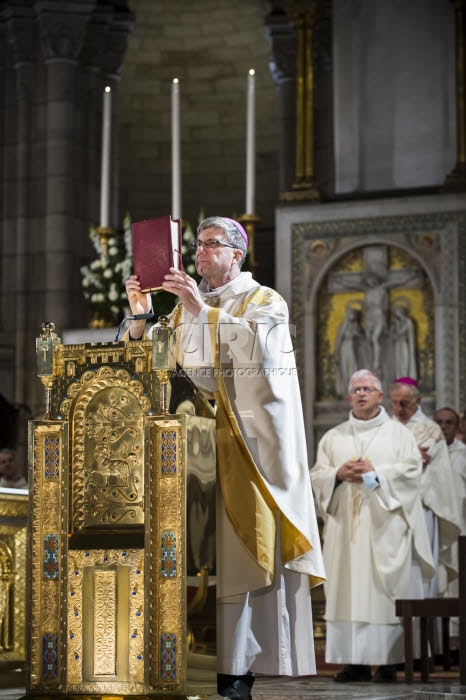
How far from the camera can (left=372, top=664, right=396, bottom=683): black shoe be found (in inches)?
279

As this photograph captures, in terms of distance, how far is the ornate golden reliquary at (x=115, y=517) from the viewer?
4051 mm

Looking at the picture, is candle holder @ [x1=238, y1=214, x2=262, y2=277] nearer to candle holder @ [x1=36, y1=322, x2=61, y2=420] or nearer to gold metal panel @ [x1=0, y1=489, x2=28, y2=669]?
gold metal panel @ [x1=0, y1=489, x2=28, y2=669]

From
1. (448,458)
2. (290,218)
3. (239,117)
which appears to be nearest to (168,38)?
(239,117)

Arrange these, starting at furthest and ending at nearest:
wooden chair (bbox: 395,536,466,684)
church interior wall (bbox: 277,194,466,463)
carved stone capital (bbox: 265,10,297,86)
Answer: carved stone capital (bbox: 265,10,297,86), church interior wall (bbox: 277,194,466,463), wooden chair (bbox: 395,536,466,684)

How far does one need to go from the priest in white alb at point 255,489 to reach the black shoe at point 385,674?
2.67 metres

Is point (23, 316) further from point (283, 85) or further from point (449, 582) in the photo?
point (449, 582)

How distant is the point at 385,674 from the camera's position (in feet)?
23.6

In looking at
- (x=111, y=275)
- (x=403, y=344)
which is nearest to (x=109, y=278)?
(x=111, y=275)

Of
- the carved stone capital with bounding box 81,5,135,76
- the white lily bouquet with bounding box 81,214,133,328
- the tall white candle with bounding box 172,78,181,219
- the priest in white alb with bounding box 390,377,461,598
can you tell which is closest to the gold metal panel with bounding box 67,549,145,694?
the priest in white alb with bounding box 390,377,461,598

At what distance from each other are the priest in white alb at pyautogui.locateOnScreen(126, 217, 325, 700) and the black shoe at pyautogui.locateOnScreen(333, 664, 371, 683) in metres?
2.52

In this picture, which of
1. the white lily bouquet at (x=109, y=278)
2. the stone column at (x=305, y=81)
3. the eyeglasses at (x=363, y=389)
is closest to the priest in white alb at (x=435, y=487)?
the eyeglasses at (x=363, y=389)

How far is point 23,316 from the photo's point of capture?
1214cm

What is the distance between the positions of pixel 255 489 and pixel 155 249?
2.97 ft

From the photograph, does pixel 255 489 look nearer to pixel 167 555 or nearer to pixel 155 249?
pixel 167 555
